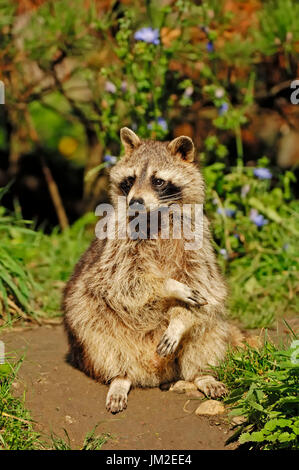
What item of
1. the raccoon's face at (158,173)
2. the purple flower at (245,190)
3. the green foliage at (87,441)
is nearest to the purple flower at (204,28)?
the purple flower at (245,190)

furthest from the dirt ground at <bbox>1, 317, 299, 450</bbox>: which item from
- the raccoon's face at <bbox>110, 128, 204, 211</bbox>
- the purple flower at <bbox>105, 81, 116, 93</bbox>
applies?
the purple flower at <bbox>105, 81, 116, 93</bbox>

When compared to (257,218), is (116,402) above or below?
below

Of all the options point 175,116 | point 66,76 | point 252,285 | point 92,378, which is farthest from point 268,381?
point 66,76

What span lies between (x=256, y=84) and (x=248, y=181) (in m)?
1.20

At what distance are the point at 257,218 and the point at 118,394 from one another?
2.14 meters

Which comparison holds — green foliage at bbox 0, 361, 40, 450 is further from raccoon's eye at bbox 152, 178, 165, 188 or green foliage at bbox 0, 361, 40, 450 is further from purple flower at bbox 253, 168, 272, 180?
purple flower at bbox 253, 168, 272, 180

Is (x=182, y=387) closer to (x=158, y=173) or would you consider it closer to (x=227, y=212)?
(x=158, y=173)

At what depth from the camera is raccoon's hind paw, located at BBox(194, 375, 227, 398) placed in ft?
11.1

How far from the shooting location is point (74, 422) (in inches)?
125

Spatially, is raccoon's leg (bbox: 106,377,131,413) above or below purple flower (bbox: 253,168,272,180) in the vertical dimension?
below

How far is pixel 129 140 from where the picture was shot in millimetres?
3727

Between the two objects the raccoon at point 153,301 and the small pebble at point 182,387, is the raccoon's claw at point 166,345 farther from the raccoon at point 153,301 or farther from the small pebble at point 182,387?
the small pebble at point 182,387

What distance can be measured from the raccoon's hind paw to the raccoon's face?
0.94 meters

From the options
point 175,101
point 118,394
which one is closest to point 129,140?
point 118,394
